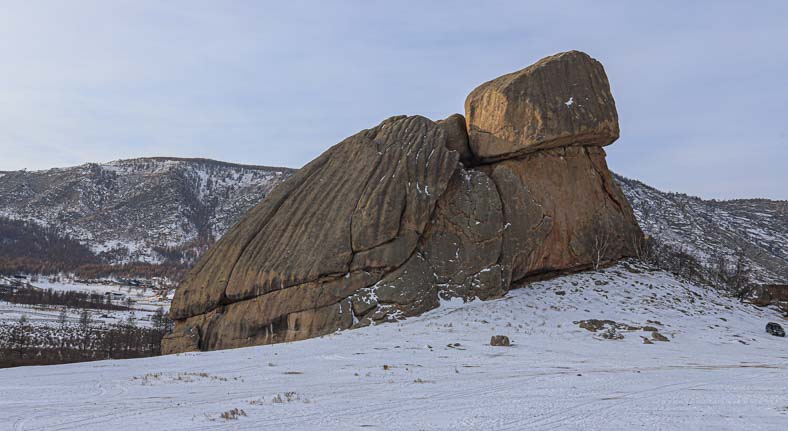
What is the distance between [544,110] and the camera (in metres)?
29.4

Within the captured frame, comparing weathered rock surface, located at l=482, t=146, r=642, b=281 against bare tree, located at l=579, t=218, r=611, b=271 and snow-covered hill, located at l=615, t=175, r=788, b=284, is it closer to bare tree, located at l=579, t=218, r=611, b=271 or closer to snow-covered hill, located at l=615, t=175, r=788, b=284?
bare tree, located at l=579, t=218, r=611, b=271

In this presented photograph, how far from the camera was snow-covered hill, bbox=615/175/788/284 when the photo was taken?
4107 inches

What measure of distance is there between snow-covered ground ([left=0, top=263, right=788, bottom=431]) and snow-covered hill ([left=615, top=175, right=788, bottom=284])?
79.4m

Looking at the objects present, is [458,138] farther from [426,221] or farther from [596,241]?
[596,241]

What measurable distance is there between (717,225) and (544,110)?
111420 millimetres

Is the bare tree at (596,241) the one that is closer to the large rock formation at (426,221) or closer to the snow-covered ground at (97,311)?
the large rock formation at (426,221)

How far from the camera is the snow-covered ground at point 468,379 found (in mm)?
9094

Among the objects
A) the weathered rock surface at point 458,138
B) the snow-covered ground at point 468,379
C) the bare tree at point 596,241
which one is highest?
the weathered rock surface at point 458,138

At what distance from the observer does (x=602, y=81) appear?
104 feet

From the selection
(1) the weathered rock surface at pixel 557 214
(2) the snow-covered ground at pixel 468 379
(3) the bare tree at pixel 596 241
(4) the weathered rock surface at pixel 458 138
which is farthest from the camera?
(4) the weathered rock surface at pixel 458 138

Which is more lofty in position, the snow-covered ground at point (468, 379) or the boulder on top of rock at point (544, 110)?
the boulder on top of rock at point (544, 110)

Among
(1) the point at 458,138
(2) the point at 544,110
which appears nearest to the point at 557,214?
(2) the point at 544,110

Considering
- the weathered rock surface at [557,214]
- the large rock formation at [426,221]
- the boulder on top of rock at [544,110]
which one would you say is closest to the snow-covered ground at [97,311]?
the large rock formation at [426,221]

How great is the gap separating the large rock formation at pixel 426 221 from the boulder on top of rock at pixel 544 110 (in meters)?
0.07
